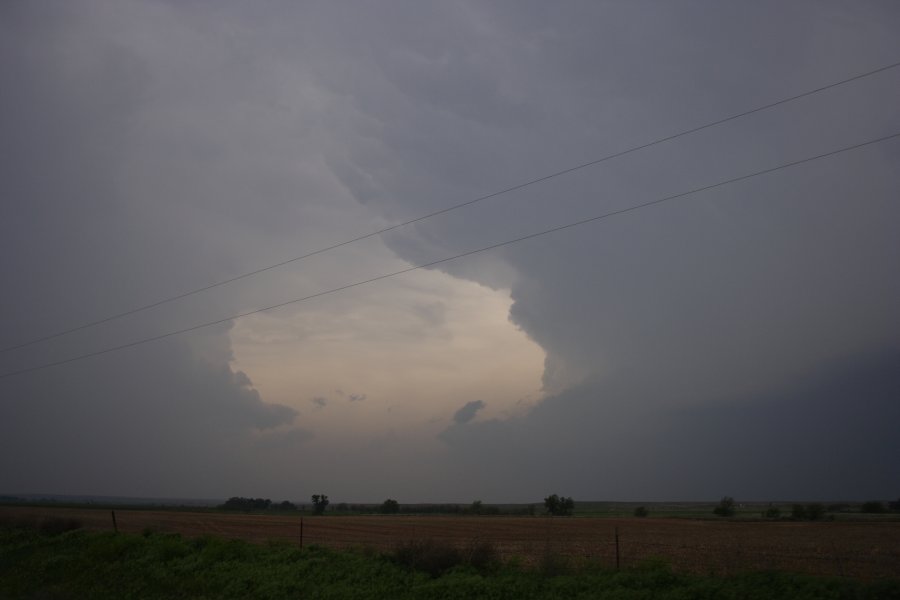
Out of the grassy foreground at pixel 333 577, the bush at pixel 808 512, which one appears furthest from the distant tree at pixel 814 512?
the grassy foreground at pixel 333 577

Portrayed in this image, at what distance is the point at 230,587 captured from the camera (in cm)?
2070

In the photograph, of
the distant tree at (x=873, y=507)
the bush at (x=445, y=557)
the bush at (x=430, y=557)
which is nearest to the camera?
the bush at (x=445, y=557)

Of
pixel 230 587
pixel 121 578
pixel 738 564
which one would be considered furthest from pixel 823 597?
pixel 121 578

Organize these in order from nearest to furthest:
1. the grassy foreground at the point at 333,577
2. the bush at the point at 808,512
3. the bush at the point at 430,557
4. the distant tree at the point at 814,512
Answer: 1. the grassy foreground at the point at 333,577
2. the bush at the point at 430,557
3. the distant tree at the point at 814,512
4. the bush at the point at 808,512

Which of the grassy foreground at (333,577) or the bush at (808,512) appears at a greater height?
the grassy foreground at (333,577)

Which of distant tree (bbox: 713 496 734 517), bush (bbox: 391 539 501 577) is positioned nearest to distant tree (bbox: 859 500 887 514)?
distant tree (bbox: 713 496 734 517)

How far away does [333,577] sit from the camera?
20172mm

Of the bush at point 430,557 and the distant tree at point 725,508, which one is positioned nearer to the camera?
the bush at point 430,557

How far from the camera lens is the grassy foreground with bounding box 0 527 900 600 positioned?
1495 centimetres

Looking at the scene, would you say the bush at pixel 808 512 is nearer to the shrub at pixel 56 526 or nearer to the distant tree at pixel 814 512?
the distant tree at pixel 814 512

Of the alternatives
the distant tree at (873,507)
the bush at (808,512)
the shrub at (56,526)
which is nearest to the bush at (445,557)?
the shrub at (56,526)

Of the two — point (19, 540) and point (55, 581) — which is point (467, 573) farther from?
point (19, 540)

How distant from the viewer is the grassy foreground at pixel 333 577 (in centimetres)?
1495

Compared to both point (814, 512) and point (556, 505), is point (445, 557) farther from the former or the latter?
point (556, 505)
